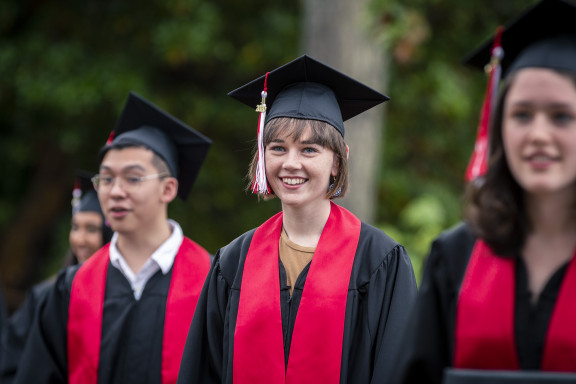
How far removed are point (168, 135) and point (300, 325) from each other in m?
1.93

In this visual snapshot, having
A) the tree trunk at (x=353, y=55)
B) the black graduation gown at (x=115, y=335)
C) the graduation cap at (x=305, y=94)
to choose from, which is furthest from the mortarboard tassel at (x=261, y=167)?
the tree trunk at (x=353, y=55)

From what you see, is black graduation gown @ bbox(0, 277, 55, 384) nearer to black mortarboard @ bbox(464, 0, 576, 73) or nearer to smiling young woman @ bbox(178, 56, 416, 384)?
smiling young woman @ bbox(178, 56, 416, 384)

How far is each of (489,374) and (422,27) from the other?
735 centimetres

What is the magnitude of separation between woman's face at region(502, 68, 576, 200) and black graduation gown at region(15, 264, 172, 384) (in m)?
2.55

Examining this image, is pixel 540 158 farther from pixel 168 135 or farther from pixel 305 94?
pixel 168 135

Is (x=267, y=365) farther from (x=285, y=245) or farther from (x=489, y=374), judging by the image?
(x=489, y=374)

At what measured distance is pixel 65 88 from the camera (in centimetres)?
963

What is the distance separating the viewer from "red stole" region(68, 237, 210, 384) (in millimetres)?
4203

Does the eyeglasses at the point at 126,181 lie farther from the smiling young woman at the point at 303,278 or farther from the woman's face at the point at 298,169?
the woman's face at the point at 298,169

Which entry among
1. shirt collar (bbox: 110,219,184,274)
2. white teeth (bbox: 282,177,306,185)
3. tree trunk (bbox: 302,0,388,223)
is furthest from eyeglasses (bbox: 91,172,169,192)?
tree trunk (bbox: 302,0,388,223)

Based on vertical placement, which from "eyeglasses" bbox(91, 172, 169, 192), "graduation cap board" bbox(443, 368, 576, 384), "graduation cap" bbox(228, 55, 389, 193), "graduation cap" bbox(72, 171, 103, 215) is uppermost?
"graduation cap" bbox(228, 55, 389, 193)

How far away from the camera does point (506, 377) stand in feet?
7.13

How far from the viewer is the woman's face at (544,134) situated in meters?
2.25

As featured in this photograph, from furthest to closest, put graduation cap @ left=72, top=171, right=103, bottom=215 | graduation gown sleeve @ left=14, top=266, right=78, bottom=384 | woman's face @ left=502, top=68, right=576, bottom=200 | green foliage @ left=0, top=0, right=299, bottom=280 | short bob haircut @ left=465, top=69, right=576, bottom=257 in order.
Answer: green foliage @ left=0, top=0, right=299, bottom=280
graduation cap @ left=72, top=171, right=103, bottom=215
graduation gown sleeve @ left=14, top=266, right=78, bottom=384
short bob haircut @ left=465, top=69, right=576, bottom=257
woman's face @ left=502, top=68, right=576, bottom=200
